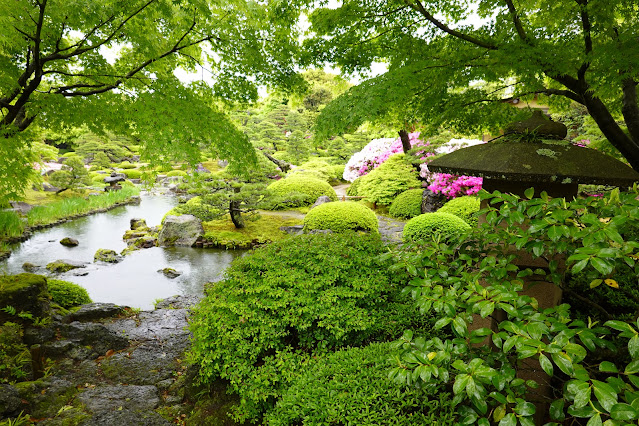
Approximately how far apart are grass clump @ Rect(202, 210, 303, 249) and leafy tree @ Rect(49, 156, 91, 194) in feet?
32.7

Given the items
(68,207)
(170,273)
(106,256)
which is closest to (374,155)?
(170,273)

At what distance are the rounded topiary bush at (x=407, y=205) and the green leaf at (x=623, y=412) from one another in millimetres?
10555

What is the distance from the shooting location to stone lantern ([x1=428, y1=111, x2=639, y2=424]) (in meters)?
2.45

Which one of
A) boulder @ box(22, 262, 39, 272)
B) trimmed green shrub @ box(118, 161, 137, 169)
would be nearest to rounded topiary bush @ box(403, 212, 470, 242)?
boulder @ box(22, 262, 39, 272)

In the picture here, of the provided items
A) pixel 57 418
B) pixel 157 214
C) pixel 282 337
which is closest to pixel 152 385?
pixel 57 418

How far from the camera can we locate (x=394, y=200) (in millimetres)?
12344

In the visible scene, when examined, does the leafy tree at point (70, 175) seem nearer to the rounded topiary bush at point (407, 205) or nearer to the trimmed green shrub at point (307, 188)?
the trimmed green shrub at point (307, 188)

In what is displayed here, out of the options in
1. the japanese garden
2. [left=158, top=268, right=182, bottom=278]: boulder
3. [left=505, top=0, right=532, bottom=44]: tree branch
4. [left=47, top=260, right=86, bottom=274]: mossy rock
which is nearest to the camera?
the japanese garden

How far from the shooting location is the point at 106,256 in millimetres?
9867

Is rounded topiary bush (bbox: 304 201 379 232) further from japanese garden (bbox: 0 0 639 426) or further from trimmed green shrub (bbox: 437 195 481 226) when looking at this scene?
japanese garden (bbox: 0 0 639 426)

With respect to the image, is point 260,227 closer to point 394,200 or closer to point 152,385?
point 394,200

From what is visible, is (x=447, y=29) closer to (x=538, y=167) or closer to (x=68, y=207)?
(x=538, y=167)

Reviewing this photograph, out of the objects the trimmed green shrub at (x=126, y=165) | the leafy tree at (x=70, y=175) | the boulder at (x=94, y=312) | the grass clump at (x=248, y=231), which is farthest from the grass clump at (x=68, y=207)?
the trimmed green shrub at (x=126, y=165)

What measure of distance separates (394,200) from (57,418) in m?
10.9
